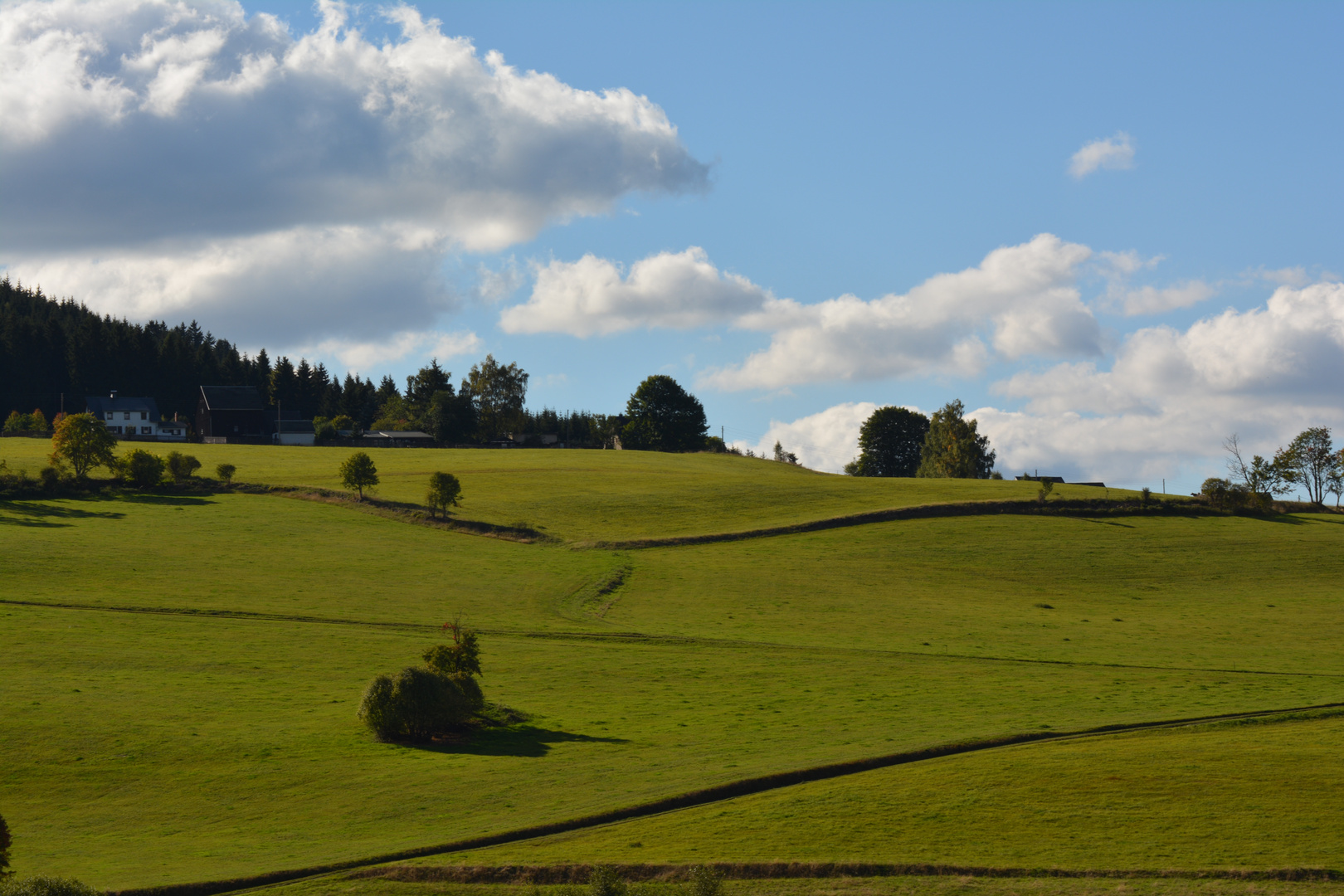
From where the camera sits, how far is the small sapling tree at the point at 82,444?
268ft

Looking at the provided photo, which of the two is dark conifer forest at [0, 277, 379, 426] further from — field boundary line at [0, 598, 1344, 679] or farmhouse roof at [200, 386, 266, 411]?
field boundary line at [0, 598, 1344, 679]

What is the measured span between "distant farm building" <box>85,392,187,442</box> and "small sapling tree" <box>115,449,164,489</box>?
92.6m

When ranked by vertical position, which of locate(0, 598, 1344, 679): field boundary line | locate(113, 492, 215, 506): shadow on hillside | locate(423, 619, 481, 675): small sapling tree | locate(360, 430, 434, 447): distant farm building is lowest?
locate(0, 598, 1344, 679): field boundary line

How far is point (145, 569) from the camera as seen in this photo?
5791cm

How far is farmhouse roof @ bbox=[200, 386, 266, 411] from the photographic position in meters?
166

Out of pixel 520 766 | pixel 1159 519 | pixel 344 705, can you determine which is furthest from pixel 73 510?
pixel 1159 519

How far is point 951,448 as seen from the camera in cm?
14975

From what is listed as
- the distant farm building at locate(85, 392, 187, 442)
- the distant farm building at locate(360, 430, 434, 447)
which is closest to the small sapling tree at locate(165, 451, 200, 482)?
the distant farm building at locate(360, 430, 434, 447)

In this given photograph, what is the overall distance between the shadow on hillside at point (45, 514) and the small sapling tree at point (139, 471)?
828cm

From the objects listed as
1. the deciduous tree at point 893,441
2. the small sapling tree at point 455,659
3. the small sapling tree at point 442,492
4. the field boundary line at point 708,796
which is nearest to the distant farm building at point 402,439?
the deciduous tree at point 893,441

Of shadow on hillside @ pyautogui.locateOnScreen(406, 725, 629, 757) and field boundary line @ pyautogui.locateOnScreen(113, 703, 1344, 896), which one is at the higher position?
field boundary line @ pyautogui.locateOnScreen(113, 703, 1344, 896)

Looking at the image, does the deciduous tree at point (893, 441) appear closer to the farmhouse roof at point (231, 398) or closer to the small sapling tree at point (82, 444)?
the farmhouse roof at point (231, 398)

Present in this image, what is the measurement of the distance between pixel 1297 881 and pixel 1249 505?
73.5 m

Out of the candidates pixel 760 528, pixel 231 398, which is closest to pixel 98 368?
pixel 231 398
